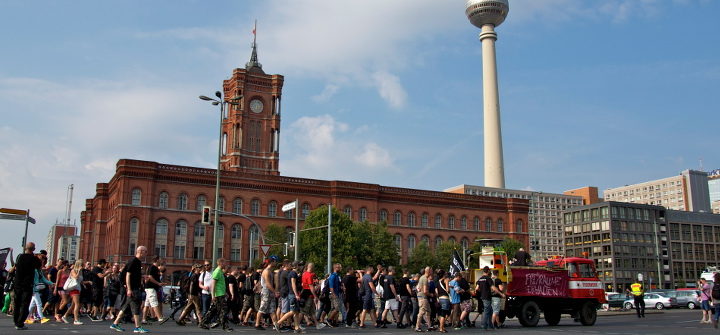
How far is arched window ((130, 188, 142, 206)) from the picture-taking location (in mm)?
66188

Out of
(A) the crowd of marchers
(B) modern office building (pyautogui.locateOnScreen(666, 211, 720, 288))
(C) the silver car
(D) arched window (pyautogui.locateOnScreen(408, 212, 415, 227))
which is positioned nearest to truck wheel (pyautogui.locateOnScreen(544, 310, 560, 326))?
(A) the crowd of marchers

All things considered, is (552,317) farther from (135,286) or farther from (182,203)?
(182,203)

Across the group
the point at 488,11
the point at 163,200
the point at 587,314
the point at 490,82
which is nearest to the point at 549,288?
the point at 587,314

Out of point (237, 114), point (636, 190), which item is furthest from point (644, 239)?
point (636, 190)

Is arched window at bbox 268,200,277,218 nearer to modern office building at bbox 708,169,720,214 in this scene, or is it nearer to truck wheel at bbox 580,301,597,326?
truck wheel at bbox 580,301,597,326

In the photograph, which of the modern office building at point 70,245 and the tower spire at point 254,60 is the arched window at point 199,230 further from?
the modern office building at point 70,245

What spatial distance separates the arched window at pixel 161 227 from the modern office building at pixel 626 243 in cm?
6319

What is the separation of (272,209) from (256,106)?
21.3 m

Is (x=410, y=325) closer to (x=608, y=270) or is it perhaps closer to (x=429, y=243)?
(x=429, y=243)

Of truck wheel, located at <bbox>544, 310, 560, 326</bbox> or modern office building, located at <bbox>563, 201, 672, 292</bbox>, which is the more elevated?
modern office building, located at <bbox>563, 201, 672, 292</bbox>

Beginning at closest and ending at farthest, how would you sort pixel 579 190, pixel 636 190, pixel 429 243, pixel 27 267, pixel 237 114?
pixel 27 267 → pixel 429 243 → pixel 237 114 → pixel 579 190 → pixel 636 190

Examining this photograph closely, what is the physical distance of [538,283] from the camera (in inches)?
787

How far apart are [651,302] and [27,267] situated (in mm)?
41801

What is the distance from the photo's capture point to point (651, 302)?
44.7 m
